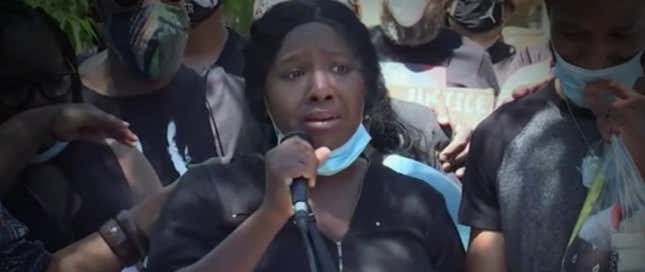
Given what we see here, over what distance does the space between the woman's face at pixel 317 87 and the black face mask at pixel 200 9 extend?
1.72 feet

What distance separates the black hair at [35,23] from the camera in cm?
280

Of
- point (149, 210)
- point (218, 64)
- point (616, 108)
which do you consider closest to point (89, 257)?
point (149, 210)

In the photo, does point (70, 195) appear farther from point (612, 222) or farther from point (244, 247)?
point (612, 222)

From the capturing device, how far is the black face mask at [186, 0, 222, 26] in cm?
304

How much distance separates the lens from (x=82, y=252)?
8.87 ft

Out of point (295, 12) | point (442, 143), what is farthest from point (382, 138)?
point (295, 12)

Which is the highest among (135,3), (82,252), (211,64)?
(135,3)

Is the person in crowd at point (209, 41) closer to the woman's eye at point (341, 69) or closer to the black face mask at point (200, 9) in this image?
the black face mask at point (200, 9)

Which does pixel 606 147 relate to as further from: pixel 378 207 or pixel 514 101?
pixel 378 207

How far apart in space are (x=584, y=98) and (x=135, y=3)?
1.25 m

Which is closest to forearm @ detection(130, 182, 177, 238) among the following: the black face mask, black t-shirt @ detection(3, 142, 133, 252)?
black t-shirt @ detection(3, 142, 133, 252)

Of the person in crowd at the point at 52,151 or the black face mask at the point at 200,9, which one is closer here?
the person in crowd at the point at 52,151

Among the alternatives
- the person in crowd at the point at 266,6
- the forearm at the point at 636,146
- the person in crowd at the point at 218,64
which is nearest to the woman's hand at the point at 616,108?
the forearm at the point at 636,146

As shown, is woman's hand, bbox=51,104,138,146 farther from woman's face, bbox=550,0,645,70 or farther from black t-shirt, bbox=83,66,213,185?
woman's face, bbox=550,0,645,70
